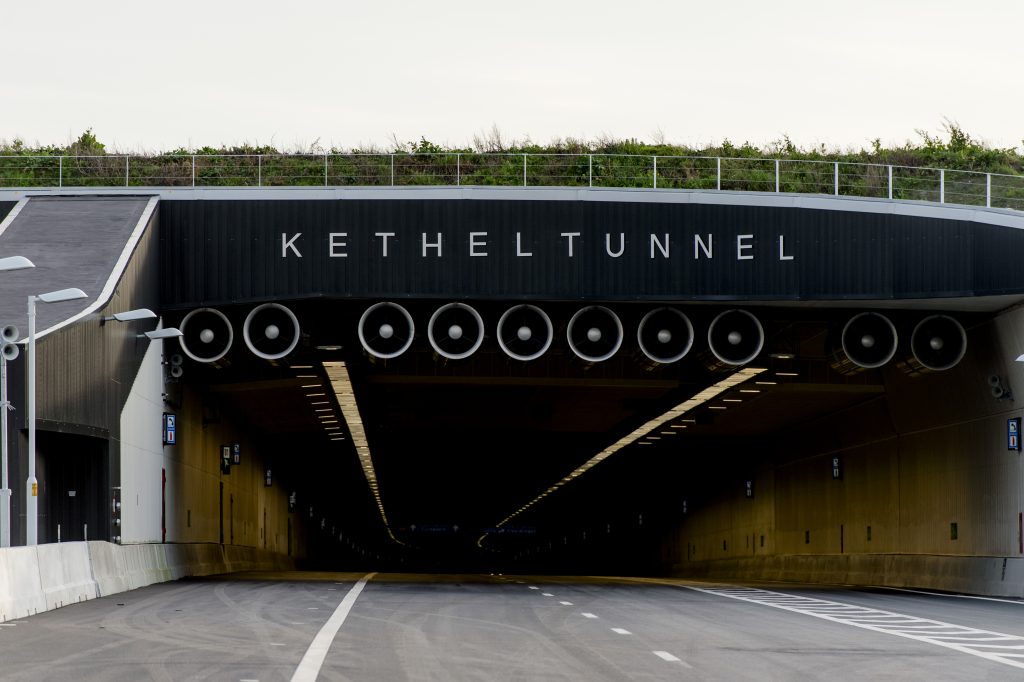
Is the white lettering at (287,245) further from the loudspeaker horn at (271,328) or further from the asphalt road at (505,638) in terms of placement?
the asphalt road at (505,638)

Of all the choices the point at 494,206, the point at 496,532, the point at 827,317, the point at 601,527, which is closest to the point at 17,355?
the point at 494,206

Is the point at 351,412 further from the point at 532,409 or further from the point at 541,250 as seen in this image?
the point at 541,250

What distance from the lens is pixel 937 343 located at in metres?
36.8

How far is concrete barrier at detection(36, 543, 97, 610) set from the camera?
24.5 metres

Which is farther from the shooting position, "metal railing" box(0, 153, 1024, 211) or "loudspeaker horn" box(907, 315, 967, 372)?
"metal railing" box(0, 153, 1024, 211)

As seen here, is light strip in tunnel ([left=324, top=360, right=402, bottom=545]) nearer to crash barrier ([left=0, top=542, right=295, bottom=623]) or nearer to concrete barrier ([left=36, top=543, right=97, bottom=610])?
crash barrier ([left=0, top=542, right=295, bottom=623])

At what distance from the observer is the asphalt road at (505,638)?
47.9ft

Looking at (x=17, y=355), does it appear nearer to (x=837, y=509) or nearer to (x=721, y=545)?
(x=837, y=509)

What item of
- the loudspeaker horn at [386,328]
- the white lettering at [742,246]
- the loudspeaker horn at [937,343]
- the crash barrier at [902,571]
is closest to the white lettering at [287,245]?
the loudspeaker horn at [386,328]

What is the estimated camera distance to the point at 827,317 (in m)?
38.2

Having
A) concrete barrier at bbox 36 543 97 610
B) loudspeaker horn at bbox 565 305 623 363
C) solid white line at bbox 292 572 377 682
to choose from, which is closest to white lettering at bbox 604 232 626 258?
loudspeaker horn at bbox 565 305 623 363

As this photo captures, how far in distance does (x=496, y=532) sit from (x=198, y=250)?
10648 centimetres

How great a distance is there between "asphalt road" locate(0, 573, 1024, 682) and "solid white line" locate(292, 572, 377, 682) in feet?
0.10

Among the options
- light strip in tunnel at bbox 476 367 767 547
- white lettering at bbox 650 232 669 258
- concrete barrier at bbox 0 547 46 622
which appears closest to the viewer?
concrete barrier at bbox 0 547 46 622
